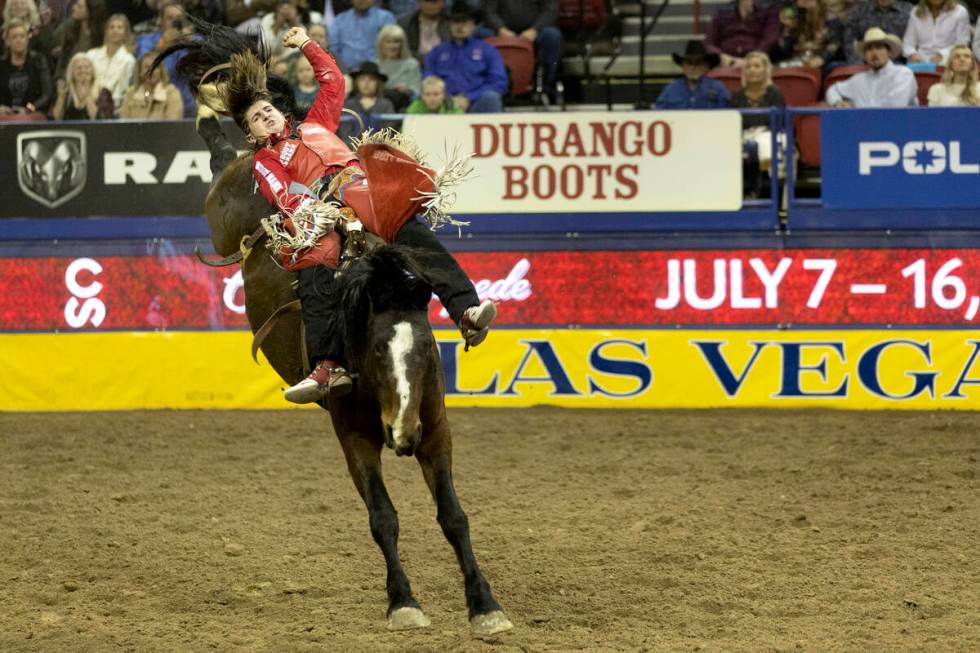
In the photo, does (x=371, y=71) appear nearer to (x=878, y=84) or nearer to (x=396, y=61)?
(x=396, y=61)

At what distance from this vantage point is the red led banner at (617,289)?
403 inches

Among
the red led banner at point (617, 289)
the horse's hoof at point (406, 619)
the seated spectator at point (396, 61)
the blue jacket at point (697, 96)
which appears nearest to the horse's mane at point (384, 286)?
the horse's hoof at point (406, 619)

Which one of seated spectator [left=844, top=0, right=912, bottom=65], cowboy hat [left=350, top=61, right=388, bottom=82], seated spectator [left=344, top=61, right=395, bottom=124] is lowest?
seated spectator [left=344, top=61, right=395, bottom=124]

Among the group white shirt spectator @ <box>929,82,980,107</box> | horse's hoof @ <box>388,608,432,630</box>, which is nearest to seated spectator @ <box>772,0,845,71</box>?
white shirt spectator @ <box>929,82,980,107</box>

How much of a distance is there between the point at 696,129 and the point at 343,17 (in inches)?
173

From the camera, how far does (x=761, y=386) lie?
10414 mm

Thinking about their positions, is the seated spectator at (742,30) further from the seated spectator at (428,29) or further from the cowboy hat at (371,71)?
the cowboy hat at (371,71)

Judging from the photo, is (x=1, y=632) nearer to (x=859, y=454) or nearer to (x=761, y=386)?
(x=859, y=454)

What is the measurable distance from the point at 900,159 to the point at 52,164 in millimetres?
6310

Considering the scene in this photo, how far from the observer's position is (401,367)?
17.2 feet

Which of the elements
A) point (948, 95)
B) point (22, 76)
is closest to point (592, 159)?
point (948, 95)

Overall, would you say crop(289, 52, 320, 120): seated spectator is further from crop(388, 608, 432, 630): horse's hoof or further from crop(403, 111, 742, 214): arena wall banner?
crop(388, 608, 432, 630): horse's hoof

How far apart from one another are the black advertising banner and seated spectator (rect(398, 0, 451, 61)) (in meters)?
3.11

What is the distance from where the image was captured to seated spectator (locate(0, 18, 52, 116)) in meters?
12.8
